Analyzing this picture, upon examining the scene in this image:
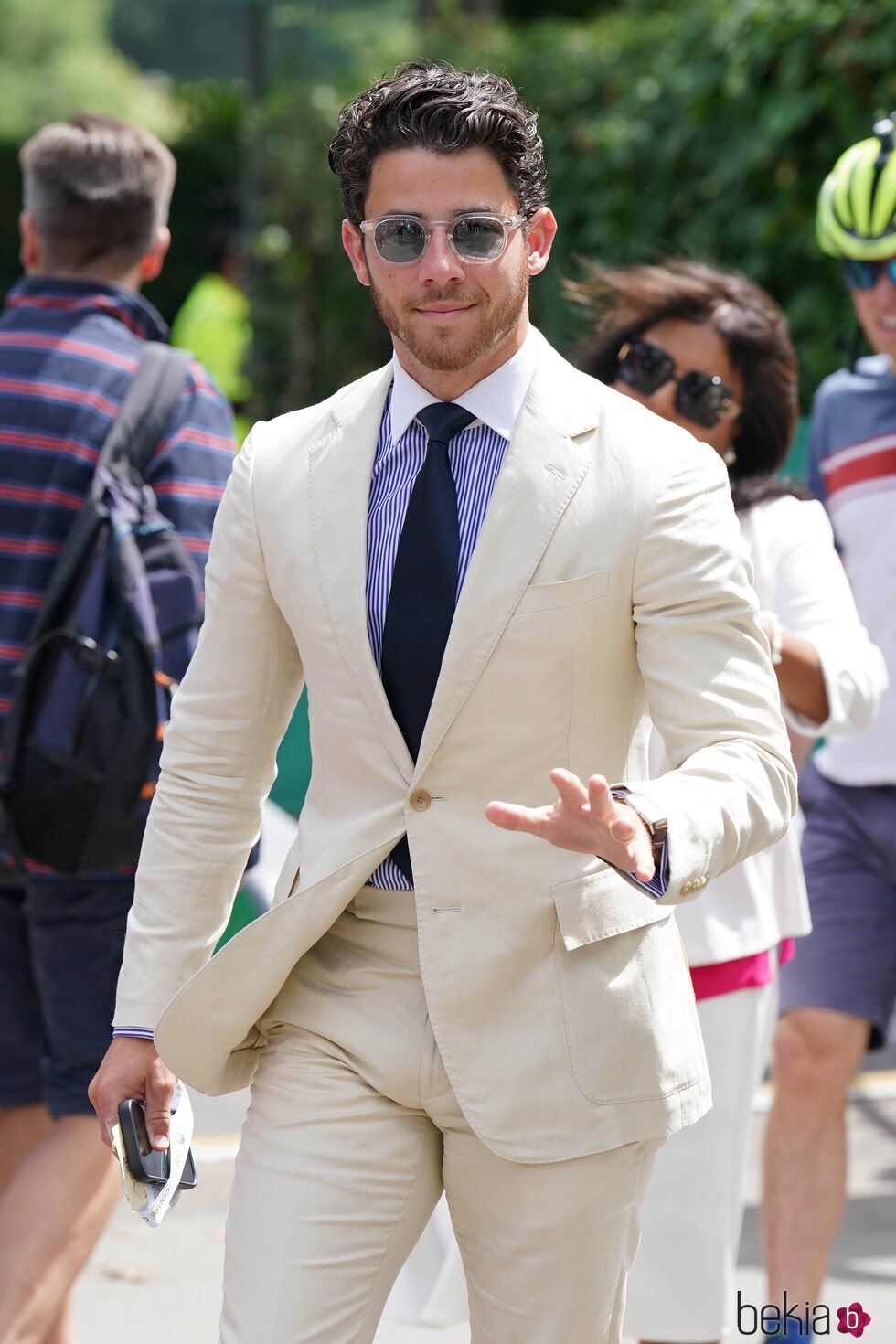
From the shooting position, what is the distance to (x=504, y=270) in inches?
97.6

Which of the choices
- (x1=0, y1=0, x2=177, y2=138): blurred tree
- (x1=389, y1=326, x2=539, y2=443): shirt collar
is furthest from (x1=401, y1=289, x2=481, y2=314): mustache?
(x1=0, y1=0, x2=177, y2=138): blurred tree

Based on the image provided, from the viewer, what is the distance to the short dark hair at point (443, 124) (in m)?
2.46

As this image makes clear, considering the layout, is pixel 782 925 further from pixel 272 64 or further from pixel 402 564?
pixel 272 64

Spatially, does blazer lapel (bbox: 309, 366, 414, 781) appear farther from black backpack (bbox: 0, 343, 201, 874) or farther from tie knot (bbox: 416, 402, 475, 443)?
black backpack (bbox: 0, 343, 201, 874)

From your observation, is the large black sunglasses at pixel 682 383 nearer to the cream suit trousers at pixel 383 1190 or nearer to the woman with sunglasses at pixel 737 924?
the woman with sunglasses at pixel 737 924

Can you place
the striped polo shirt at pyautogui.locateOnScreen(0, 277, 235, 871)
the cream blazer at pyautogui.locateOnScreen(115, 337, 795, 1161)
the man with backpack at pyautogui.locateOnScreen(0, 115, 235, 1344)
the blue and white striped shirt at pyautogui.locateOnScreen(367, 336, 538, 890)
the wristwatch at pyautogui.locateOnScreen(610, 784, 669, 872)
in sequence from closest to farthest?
the wristwatch at pyautogui.locateOnScreen(610, 784, 669, 872), the cream blazer at pyautogui.locateOnScreen(115, 337, 795, 1161), the blue and white striped shirt at pyautogui.locateOnScreen(367, 336, 538, 890), the man with backpack at pyautogui.locateOnScreen(0, 115, 235, 1344), the striped polo shirt at pyautogui.locateOnScreen(0, 277, 235, 871)

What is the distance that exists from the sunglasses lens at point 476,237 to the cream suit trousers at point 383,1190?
32.6 inches

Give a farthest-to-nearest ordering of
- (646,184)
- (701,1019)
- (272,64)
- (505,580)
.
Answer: (272,64) < (646,184) < (701,1019) < (505,580)

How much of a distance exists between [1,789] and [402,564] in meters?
1.24

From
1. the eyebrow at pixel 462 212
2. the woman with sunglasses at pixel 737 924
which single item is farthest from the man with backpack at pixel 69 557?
the eyebrow at pixel 462 212

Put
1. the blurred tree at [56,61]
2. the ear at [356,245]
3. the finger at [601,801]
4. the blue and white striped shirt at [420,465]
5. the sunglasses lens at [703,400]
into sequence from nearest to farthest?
the finger at [601,801]
the blue and white striped shirt at [420,465]
the ear at [356,245]
the sunglasses lens at [703,400]
the blurred tree at [56,61]

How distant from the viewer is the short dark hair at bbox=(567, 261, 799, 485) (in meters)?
3.73

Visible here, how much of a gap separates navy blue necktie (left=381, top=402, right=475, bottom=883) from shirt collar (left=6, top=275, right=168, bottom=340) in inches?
53.2

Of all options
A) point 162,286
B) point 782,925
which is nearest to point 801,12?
point 782,925
